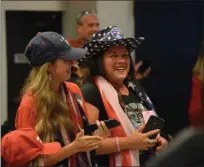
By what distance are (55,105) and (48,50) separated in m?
0.22

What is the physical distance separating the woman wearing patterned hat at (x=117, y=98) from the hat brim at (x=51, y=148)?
0.86 ft

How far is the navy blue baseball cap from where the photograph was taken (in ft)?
5.98

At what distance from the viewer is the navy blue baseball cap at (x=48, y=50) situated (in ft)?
5.98

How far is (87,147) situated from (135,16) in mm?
2560

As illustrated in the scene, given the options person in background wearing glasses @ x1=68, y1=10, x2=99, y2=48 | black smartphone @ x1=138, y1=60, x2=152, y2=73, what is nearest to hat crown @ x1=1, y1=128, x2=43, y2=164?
person in background wearing glasses @ x1=68, y1=10, x2=99, y2=48

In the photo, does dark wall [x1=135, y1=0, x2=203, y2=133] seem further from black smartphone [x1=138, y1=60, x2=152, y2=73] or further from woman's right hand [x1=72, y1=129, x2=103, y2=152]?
woman's right hand [x1=72, y1=129, x2=103, y2=152]

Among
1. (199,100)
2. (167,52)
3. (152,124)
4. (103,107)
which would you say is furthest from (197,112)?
(167,52)

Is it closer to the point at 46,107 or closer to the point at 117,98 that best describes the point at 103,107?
the point at 117,98

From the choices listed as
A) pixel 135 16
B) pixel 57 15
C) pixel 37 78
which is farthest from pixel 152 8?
pixel 37 78

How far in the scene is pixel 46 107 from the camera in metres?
1.79

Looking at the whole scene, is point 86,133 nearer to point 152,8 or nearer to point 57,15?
point 152,8

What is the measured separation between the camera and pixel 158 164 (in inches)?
47.2

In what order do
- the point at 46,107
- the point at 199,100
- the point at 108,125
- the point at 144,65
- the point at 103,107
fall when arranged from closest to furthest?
the point at 199,100
the point at 46,107
the point at 108,125
the point at 103,107
the point at 144,65

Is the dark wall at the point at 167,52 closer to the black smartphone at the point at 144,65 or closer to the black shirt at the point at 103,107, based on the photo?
the black smartphone at the point at 144,65
